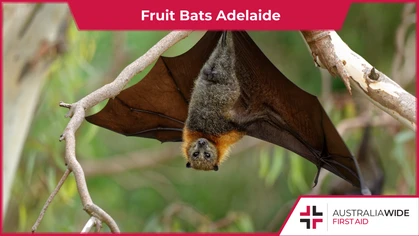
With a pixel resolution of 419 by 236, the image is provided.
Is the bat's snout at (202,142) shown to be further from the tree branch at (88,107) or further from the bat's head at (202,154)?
the tree branch at (88,107)

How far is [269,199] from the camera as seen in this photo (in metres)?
5.70

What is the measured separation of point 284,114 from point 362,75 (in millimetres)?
619

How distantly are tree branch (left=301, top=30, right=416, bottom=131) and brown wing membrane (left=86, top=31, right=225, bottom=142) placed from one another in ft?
2.11

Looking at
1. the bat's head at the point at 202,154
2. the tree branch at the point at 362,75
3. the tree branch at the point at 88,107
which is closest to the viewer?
the tree branch at the point at 88,107

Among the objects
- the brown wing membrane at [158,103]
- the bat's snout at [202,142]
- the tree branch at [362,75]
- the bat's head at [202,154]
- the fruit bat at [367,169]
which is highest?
the tree branch at [362,75]

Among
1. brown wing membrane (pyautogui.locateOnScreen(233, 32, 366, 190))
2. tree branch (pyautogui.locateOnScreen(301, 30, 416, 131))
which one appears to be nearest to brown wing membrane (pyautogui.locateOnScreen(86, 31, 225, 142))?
brown wing membrane (pyautogui.locateOnScreen(233, 32, 366, 190))

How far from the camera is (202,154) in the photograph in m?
2.21

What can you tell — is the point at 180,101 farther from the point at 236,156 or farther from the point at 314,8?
the point at 236,156

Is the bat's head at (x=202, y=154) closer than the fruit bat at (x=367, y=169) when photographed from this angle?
Yes

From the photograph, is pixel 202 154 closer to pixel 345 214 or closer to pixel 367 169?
pixel 345 214

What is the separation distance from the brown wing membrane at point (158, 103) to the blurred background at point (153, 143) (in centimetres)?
72

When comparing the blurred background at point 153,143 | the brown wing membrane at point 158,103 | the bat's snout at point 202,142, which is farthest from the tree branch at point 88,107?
the blurred background at point 153,143

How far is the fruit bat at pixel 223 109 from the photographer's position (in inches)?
87.7

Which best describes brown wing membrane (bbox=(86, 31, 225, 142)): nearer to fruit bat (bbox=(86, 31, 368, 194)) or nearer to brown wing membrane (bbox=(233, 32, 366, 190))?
fruit bat (bbox=(86, 31, 368, 194))
